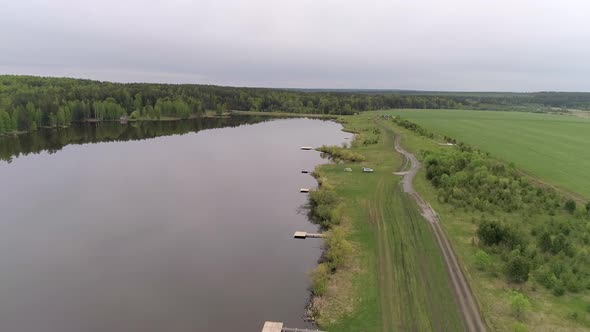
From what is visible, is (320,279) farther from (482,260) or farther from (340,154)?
(340,154)

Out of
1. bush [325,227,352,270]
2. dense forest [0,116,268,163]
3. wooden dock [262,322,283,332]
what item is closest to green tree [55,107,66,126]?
dense forest [0,116,268,163]

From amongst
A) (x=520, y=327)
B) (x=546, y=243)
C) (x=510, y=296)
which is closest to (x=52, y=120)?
(x=546, y=243)

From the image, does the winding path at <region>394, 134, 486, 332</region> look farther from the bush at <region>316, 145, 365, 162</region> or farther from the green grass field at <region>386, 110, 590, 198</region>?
the bush at <region>316, 145, 365, 162</region>

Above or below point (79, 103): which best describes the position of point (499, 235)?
below

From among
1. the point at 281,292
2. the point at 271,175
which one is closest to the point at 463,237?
the point at 281,292

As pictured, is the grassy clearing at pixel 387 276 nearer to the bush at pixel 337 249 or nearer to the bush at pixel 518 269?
the bush at pixel 337 249

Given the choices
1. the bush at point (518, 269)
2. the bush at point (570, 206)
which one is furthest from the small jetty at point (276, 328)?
the bush at point (570, 206)

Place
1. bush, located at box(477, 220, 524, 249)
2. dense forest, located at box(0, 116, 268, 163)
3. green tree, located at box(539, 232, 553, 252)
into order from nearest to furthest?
green tree, located at box(539, 232, 553, 252)
bush, located at box(477, 220, 524, 249)
dense forest, located at box(0, 116, 268, 163)

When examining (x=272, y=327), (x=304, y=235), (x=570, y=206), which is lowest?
(x=272, y=327)
